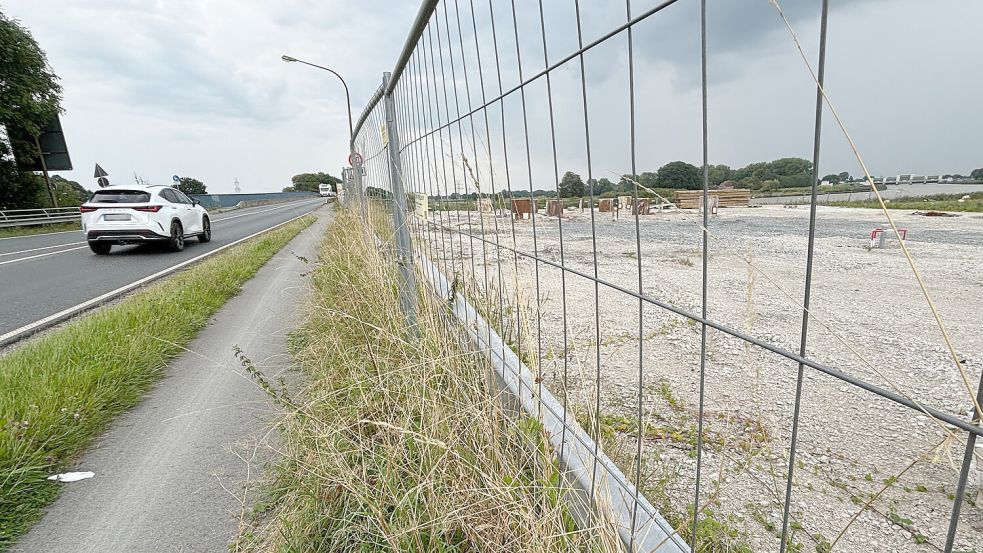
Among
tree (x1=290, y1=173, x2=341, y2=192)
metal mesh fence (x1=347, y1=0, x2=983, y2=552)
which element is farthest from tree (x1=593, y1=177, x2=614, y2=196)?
tree (x1=290, y1=173, x2=341, y2=192)

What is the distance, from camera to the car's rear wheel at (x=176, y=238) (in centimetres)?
946

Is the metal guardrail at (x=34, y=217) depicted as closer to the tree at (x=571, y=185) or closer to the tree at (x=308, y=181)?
the tree at (x=571, y=185)

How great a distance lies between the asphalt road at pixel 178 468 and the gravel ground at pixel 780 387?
137 centimetres

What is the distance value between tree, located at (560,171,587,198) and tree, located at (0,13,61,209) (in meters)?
31.1

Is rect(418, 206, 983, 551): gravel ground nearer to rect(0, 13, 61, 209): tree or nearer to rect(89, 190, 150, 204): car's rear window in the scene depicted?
rect(89, 190, 150, 204): car's rear window

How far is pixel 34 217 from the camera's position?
2123cm

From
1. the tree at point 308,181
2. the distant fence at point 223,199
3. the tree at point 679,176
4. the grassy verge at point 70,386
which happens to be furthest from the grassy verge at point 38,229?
the tree at point 308,181

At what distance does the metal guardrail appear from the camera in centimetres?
1884

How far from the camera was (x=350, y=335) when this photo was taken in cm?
284

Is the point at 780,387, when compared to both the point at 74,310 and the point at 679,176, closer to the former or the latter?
the point at 679,176

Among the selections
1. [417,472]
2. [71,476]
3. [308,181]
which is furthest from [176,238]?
[308,181]

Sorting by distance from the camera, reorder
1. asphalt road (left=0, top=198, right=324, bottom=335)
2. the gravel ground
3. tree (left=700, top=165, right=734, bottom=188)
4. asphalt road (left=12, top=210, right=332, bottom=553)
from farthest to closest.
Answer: asphalt road (left=0, top=198, right=324, bottom=335)
asphalt road (left=12, top=210, right=332, bottom=553)
the gravel ground
tree (left=700, top=165, right=734, bottom=188)

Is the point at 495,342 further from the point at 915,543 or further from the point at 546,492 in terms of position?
the point at 915,543

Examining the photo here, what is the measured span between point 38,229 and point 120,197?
15.6 m
